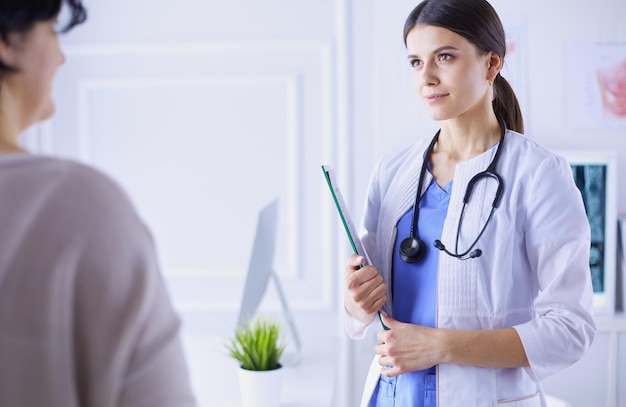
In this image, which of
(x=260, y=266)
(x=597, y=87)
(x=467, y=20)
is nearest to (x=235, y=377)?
(x=260, y=266)

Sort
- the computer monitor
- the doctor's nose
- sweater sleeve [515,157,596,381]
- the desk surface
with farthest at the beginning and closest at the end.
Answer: the computer monitor → the desk surface → the doctor's nose → sweater sleeve [515,157,596,381]

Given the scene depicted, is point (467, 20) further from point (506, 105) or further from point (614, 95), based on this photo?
point (614, 95)

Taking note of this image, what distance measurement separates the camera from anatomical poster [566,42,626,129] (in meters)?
1.98

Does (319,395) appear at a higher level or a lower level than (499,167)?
lower

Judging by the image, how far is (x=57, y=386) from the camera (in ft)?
1.61

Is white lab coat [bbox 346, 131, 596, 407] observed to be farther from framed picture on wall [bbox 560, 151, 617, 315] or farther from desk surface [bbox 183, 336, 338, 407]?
framed picture on wall [bbox 560, 151, 617, 315]

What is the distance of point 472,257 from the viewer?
1069 millimetres

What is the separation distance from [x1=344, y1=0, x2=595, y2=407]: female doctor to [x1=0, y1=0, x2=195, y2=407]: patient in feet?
2.18

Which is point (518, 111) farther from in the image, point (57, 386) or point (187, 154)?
point (187, 154)

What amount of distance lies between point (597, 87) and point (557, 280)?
1.21m

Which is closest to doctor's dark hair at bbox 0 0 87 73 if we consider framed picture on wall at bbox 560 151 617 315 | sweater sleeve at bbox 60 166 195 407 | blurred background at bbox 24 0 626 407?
sweater sleeve at bbox 60 166 195 407

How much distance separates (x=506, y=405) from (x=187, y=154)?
1.48 m

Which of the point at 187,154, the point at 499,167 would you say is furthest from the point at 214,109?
the point at 499,167

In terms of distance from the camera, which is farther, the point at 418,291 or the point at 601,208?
the point at 601,208
